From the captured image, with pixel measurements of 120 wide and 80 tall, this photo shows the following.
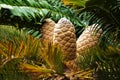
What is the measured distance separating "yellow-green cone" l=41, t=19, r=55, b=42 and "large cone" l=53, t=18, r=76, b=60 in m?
0.09

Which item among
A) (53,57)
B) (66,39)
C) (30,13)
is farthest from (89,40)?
(30,13)

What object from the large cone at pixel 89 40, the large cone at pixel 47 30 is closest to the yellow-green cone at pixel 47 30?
the large cone at pixel 47 30

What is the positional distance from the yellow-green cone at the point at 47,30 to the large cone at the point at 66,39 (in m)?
0.09

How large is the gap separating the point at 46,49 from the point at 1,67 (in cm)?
11

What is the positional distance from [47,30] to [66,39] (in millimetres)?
224

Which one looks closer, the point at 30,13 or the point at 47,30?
the point at 47,30

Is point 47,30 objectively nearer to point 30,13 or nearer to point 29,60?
point 30,13

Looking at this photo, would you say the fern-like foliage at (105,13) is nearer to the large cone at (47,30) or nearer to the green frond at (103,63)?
the green frond at (103,63)

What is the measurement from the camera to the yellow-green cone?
1.13 metres

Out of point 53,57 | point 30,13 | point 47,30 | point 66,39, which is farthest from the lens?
point 30,13

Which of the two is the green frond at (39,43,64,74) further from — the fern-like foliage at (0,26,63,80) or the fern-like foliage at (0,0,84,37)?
the fern-like foliage at (0,0,84,37)

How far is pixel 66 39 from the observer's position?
Result: 3.18 ft

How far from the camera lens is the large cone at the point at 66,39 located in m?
0.94

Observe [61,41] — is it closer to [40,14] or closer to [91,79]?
[91,79]
